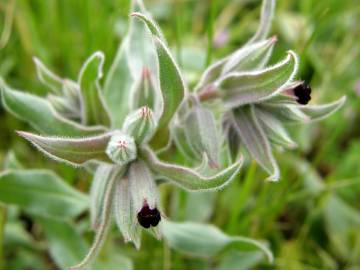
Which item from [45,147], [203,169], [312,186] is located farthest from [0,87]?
[312,186]

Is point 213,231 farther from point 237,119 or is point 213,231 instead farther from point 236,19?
point 236,19

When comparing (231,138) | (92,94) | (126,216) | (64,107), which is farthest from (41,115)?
(231,138)

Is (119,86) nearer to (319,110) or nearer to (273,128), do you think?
(273,128)

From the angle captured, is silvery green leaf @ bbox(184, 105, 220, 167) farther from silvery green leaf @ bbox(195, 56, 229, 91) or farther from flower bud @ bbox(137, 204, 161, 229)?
flower bud @ bbox(137, 204, 161, 229)

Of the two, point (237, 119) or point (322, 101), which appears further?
point (322, 101)

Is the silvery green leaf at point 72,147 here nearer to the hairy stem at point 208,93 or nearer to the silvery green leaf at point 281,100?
the hairy stem at point 208,93

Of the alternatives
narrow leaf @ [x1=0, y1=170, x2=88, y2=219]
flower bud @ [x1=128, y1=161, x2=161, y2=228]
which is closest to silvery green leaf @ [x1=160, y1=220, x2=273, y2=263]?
narrow leaf @ [x1=0, y1=170, x2=88, y2=219]

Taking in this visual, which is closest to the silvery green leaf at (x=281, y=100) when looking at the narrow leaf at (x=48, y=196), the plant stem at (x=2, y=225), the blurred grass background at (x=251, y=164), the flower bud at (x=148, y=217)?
the blurred grass background at (x=251, y=164)
